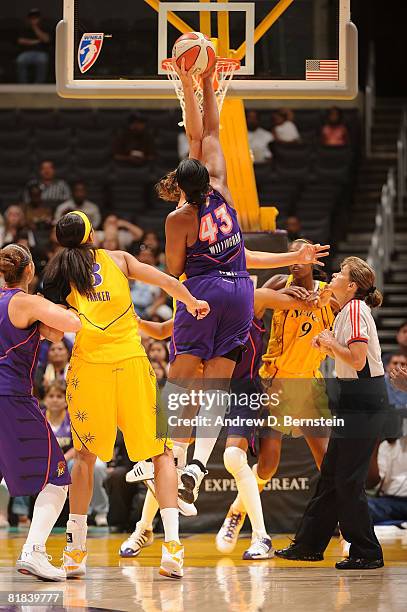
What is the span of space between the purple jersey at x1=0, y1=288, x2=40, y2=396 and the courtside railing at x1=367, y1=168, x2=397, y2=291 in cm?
765

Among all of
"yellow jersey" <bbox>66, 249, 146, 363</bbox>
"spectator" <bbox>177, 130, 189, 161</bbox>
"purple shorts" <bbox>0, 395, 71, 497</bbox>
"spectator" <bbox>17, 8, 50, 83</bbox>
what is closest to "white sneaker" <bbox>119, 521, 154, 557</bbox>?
"purple shorts" <bbox>0, 395, 71, 497</bbox>

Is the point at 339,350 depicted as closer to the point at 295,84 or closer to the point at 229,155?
the point at 295,84

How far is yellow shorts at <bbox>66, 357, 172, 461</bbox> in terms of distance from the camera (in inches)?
251

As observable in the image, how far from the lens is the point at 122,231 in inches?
569

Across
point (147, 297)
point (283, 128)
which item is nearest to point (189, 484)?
point (147, 297)

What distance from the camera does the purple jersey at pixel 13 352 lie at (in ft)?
20.4

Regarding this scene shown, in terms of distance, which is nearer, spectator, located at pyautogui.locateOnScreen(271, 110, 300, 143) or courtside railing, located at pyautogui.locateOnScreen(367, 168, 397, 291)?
courtside railing, located at pyautogui.locateOnScreen(367, 168, 397, 291)

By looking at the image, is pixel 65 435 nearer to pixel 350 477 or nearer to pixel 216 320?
pixel 216 320

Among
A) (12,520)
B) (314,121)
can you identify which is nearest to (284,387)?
(12,520)

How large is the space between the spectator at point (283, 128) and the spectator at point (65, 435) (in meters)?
7.45

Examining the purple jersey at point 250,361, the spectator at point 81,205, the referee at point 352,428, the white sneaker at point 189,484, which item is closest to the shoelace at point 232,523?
the referee at point 352,428

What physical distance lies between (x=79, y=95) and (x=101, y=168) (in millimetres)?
8813

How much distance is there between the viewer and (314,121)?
1691cm

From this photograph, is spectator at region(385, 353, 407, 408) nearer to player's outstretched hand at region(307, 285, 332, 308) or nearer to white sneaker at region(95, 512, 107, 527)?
player's outstretched hand at region(307, 285, 332, 308)
